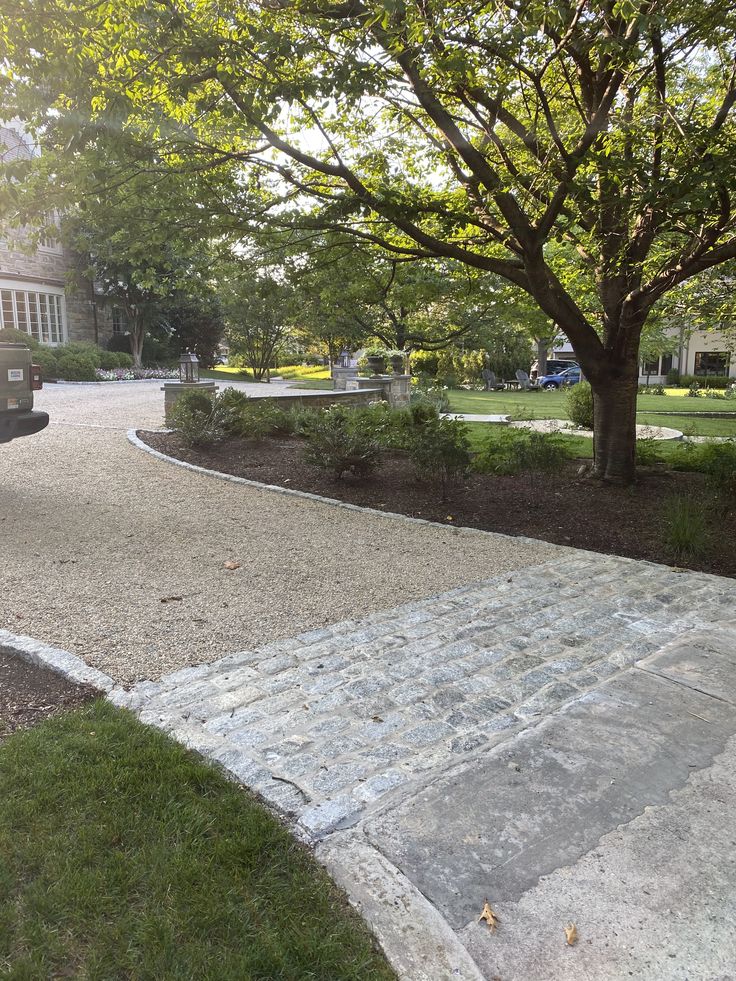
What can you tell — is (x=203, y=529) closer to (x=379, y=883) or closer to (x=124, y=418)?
(x=379, y=883)

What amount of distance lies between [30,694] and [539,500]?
554cm

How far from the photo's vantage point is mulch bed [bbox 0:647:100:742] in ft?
9.80

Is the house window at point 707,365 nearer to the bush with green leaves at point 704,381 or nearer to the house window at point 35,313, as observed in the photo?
the bush with green leaves at point 704,381

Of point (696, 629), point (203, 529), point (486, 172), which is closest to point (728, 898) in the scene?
point (696, 629)

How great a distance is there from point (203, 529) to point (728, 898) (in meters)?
5.07

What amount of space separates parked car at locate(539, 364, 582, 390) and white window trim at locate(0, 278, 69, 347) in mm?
22594

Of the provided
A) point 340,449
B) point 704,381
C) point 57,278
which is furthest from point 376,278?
point 704,381

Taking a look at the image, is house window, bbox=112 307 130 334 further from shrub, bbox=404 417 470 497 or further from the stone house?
shrub, bbox=404 417 470 497

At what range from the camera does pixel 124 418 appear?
13812 millimetres

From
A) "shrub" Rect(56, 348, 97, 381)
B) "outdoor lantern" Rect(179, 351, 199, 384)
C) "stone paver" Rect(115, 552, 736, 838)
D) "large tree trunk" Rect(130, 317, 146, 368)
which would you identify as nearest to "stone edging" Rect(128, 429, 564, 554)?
"stone paver" Rect(115, 552, 736, 838)

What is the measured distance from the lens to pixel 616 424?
801 cm

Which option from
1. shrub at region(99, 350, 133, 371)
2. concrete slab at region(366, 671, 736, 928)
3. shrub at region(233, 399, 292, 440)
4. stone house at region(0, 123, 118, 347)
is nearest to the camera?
concrete slab at region(366, 671, 736, 928)

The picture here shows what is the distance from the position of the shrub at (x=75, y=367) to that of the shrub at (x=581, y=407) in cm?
1657

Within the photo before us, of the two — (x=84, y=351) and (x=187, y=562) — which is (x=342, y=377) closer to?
(x=84, y=351)
